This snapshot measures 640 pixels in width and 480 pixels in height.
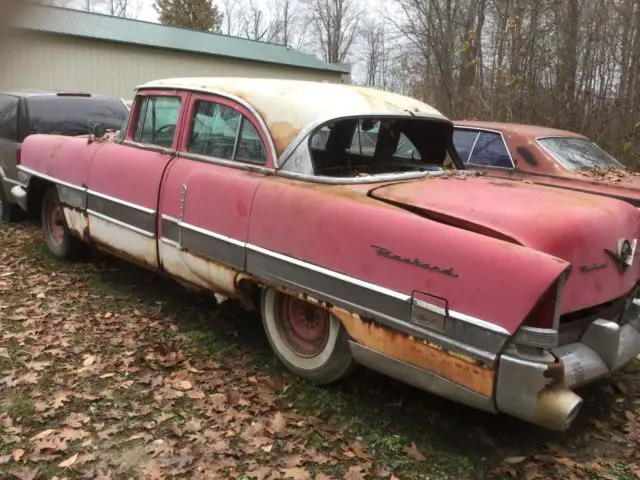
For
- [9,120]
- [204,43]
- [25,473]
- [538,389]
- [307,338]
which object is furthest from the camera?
[204,43]

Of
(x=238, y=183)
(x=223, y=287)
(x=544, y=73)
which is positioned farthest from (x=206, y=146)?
(x=544, y=73)

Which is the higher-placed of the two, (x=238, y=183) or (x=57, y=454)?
(x=238, y=183)

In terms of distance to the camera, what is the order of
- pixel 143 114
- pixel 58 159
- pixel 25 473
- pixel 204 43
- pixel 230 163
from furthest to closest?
1. pixel 204 43
2. pixel 58 159
3. pixel 143 114
4. pixel 230 163
5. pixel 25 473

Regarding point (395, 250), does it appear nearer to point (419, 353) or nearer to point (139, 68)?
point (419, 353)

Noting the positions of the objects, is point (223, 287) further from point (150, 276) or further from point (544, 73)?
point (544, 73)

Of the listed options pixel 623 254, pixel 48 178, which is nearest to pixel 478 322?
pixel 623 254

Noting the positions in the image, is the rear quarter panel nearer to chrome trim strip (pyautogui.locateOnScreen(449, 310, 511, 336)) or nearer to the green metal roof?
chrome trim strip (pyautogui.locateOnScreen(449, 310, 511, 336))

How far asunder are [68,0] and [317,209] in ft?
9.29

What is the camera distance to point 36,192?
6535 mm

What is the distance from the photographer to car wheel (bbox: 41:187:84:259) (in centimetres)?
611

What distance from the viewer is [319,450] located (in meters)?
3.22

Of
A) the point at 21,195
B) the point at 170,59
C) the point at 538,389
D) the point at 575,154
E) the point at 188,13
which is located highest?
the point at 188,13

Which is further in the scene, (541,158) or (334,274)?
(541,158)

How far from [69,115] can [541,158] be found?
5.75 metres
